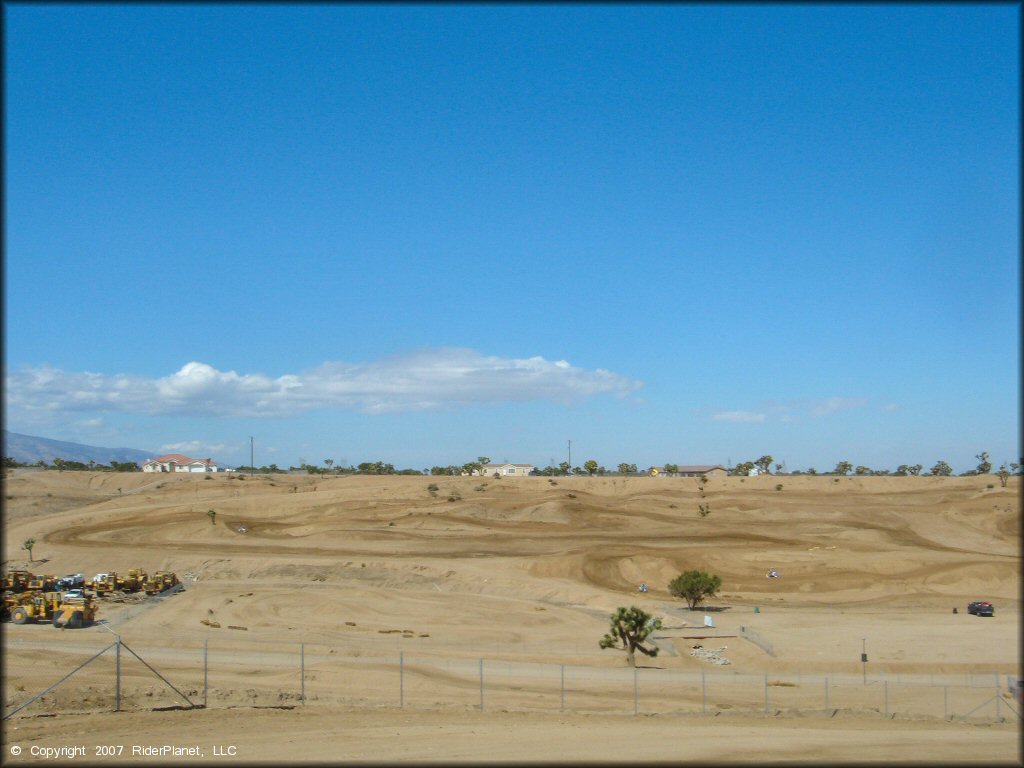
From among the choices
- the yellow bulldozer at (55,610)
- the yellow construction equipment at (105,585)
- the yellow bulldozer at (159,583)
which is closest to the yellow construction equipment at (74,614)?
the yellow bulldozer at (55,610)

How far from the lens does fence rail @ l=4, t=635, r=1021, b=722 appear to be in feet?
110

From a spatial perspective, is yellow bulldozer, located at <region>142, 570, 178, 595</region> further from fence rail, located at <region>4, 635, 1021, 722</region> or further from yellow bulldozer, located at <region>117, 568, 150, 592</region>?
fence rail, located at <region>4, 635, 1021, 722</region>

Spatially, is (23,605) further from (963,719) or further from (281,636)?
(963,719)

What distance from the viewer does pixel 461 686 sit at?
122 ft

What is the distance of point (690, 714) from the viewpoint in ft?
106

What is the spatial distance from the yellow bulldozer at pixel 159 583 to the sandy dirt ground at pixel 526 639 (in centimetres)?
189

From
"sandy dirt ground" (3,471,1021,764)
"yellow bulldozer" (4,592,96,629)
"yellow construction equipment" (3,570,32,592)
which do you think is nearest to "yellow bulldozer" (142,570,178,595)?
"sandy dirt ground" (3,471,1021,764)

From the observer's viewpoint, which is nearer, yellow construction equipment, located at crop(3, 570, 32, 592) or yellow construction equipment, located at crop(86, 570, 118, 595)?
yellow construction equipment, located at crop(3, 570, 32, 592)

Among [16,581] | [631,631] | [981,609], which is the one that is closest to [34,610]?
[16,581]

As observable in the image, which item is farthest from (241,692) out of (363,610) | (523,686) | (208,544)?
(208,544)

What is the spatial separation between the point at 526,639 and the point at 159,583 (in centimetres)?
3138

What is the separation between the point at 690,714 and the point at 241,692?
17652 mm

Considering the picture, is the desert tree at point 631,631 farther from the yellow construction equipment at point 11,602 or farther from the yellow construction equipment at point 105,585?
the yellow construction equipment at point 105,585

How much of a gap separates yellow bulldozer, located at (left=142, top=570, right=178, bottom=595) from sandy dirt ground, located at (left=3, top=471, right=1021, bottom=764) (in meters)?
1.89
